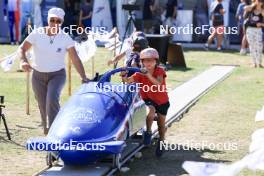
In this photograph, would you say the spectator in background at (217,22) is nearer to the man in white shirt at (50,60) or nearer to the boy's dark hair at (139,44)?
the boy's dark hair at (139,44)

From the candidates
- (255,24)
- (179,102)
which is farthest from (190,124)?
(255,24)

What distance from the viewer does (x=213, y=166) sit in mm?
5746

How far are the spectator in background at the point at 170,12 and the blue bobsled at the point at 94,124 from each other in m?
16.5

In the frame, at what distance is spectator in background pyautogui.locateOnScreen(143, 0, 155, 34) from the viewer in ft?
82.0

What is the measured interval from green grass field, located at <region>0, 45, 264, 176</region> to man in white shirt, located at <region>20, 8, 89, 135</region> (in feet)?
2.33

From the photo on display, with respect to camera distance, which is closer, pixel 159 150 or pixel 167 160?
pixel 167 160

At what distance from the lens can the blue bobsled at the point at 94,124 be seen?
7469 millimetres

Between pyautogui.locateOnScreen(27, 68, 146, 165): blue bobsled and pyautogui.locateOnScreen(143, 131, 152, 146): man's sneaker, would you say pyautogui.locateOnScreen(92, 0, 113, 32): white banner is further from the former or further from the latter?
pyautogui.locateOnScreen(27, 68, 146, 165): blue bobsled

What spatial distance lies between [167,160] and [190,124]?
2.45 metres

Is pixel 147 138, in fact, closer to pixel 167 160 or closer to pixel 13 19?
pixel 167 160

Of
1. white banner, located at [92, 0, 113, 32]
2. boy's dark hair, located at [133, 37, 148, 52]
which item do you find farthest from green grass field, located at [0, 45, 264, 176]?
white banner, located at [92, 0, 113, 32]
